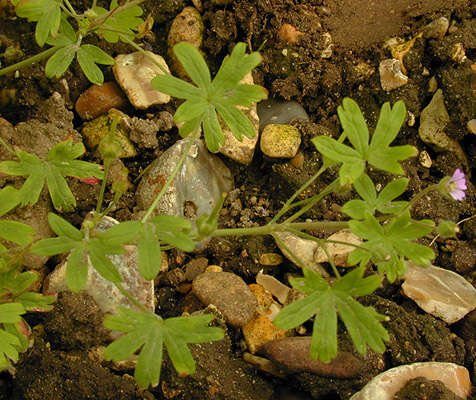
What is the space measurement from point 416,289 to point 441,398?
62 centimetres

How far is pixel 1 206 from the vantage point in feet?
6.66

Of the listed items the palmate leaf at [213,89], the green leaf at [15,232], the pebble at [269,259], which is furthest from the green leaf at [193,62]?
the pebble at [269,259]

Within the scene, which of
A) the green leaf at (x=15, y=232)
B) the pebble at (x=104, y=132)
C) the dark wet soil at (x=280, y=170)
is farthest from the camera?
the pebble at (x=104, y=132)

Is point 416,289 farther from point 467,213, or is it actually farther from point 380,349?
point 380,349

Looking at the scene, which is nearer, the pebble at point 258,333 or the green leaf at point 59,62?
the green leaf at point 59,62

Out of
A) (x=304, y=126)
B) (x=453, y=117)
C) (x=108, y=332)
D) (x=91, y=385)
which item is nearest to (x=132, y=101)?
(x=304, y=126)

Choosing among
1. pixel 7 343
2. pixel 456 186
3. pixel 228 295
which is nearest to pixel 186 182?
pixel 228 295

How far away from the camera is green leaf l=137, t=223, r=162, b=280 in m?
1.76

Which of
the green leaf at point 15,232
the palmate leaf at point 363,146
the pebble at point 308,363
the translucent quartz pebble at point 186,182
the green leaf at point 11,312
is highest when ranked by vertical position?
the palmate leaf at point 363,146

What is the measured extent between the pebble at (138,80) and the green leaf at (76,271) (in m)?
1.31

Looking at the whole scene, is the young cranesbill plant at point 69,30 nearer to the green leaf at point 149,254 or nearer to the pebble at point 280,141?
the pebble at point 280,141

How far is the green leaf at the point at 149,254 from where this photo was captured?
176cm

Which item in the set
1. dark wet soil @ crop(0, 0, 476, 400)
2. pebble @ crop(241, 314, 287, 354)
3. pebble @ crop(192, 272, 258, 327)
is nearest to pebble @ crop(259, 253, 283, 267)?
dark wet soil @ crop(0, 0, 476, 400)

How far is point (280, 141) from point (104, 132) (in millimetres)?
978
